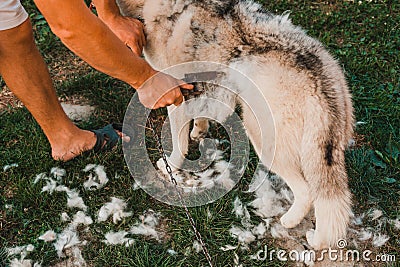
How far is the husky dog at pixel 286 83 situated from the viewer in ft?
6.86

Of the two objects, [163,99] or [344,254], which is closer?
[163,99]

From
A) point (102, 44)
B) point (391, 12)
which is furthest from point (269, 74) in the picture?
point (391, 12)

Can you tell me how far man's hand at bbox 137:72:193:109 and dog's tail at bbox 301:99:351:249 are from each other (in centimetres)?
63

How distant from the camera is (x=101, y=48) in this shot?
180 cm

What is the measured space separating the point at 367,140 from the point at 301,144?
1.13 meters

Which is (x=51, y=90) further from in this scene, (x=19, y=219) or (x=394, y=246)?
(x=394, y=246)

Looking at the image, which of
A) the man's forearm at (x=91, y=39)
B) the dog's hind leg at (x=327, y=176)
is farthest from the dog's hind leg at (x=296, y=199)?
the man's forearm at (x=91, y=39)

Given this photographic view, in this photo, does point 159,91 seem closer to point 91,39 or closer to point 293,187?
point 91,39

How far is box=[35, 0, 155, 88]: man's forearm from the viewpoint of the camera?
1662 millimetres

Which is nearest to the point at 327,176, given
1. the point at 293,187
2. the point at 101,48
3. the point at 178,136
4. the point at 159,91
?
the point at 293,187

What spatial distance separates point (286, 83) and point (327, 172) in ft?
1.53

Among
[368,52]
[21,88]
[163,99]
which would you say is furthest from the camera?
[368,52]

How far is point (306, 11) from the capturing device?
13.3 feet

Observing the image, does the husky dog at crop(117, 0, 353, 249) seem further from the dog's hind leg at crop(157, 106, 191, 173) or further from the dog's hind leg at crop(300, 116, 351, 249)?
the dog's hind leg at crop(157, 106, 191, 173)
